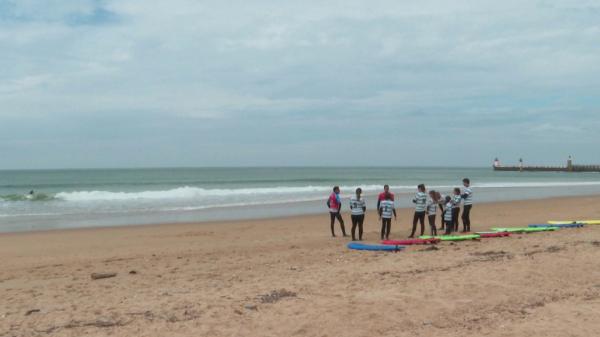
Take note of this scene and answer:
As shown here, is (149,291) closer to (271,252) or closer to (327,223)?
(271,252)

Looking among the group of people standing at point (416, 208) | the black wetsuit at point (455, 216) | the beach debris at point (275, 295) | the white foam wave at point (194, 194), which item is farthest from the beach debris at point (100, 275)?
the white foam wave at point (194, 194)

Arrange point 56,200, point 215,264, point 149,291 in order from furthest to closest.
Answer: point 56,200 < point 215,264 < point 149,291

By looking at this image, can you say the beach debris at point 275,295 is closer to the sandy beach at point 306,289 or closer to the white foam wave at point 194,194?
the sandy beach at point 306,289

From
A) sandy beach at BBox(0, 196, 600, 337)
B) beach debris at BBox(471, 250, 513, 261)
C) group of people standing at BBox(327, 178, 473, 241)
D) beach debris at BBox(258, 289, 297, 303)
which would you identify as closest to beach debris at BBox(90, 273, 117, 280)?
sandy beach at BBox(0, 196, 600, 337)

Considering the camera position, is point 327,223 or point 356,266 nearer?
point 356,266

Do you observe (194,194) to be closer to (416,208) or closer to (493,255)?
(416,208)

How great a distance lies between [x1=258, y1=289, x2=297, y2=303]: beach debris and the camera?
6781 millimetres

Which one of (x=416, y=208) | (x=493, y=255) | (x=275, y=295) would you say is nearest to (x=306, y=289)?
(x=275, y=295)

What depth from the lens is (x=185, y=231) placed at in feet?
52.2

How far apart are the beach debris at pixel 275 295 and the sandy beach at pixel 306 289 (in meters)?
0.03

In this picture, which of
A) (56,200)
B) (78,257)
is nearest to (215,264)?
(78,257)

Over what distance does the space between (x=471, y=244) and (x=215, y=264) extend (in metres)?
5.33

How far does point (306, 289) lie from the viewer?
7.32 metres

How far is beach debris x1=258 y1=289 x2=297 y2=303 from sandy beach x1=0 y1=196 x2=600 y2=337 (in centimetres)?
3
